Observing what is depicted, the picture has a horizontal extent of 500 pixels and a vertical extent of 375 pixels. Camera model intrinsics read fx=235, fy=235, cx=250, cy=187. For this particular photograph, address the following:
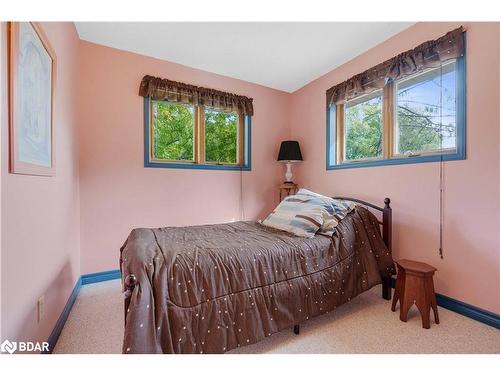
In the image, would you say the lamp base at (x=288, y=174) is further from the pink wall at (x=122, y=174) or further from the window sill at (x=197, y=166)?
the pink wall at (x=122, y=174)

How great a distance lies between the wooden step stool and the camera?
5.44ft

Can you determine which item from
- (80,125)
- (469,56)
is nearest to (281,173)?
(469,56)

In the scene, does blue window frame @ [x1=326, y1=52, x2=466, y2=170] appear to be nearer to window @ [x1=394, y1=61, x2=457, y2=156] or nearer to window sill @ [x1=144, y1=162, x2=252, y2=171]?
window @ [x1=394, y1=61, x2=457, y2=156]

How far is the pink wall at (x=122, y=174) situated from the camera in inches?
97.3

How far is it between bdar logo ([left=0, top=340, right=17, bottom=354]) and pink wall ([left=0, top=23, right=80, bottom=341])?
0.03 meters

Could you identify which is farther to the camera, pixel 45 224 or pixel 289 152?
pixel 289 152

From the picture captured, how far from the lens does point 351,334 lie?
5.28 ft

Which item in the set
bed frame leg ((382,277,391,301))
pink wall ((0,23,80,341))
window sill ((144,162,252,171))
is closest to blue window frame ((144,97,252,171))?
window sill ((144,162,252,171))

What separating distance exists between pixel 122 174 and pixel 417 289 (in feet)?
9.56

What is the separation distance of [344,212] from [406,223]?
66 centimetres

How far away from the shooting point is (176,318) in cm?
118

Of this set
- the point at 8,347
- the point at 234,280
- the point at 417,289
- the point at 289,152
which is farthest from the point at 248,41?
the point at 8,347

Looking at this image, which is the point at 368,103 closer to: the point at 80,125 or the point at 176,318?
the point at 176,318

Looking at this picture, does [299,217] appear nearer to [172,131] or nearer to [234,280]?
[234,280]
